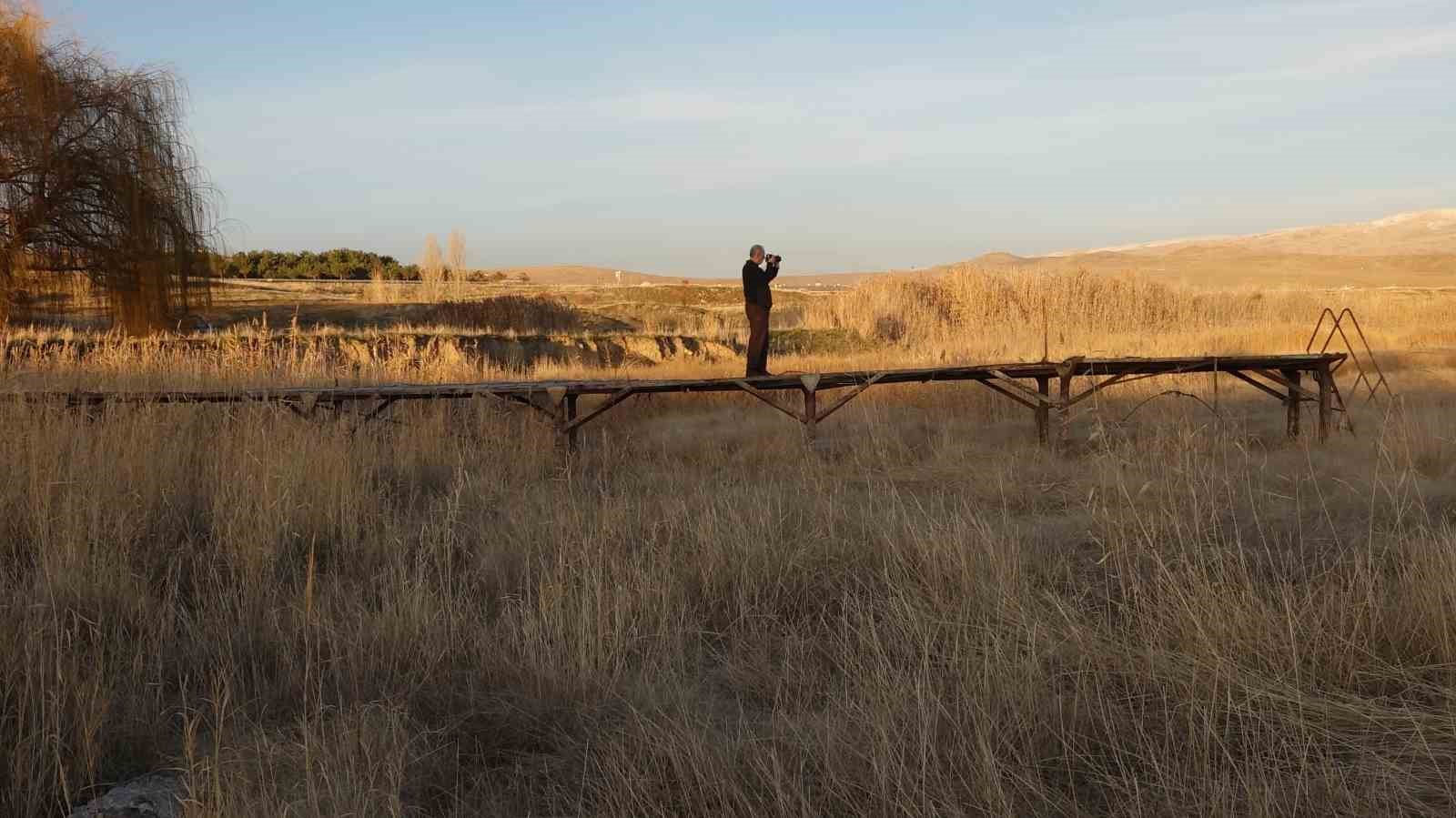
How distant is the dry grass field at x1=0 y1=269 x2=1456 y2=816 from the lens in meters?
2.79

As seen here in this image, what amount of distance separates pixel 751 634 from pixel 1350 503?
4155 millimetres

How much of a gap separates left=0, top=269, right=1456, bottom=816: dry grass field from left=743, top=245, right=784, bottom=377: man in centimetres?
204

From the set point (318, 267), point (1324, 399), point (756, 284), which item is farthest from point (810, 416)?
point (318, 267)

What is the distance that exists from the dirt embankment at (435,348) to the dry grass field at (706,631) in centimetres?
483

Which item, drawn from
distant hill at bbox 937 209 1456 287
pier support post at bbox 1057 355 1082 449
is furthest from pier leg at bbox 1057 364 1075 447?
distant hill at bbox 937 209 1456 287

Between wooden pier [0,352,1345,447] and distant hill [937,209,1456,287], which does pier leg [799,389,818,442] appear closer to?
wooden pier [0,352,1345,447]

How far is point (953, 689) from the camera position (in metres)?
3.31

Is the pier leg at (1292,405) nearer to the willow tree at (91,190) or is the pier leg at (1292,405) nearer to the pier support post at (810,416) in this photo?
the pier support post at (810,416)

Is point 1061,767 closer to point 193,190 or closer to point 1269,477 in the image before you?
point 1269,477

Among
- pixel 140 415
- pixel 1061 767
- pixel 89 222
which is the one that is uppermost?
pixel 89 222

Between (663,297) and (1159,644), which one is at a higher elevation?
(663,297)

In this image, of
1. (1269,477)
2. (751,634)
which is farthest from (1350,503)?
(751,634)

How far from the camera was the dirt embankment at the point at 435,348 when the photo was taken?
1210 centimetres

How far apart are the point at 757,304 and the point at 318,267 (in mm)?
34018
